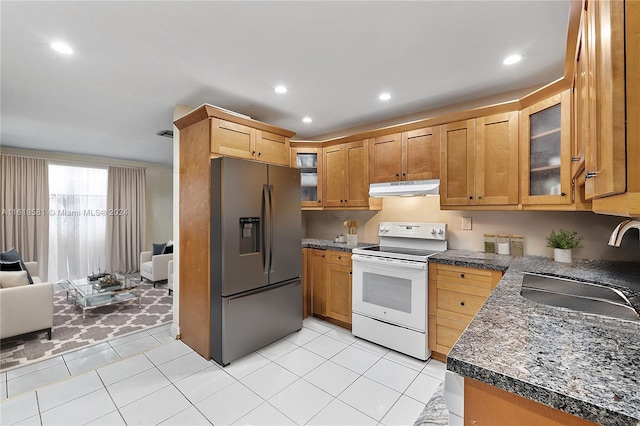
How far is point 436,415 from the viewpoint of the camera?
1.06 metres

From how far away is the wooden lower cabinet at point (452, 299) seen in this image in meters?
2.31

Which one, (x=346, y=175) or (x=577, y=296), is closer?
(x=577, y=296)

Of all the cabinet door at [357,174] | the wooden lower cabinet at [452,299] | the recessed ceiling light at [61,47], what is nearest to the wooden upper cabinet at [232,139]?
the recessed ceiling light at [61,47]

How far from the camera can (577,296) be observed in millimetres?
1484

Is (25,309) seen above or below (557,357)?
below

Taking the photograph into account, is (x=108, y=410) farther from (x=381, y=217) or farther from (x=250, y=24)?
(x=381, y=217)

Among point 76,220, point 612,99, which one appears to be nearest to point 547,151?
point 612,99

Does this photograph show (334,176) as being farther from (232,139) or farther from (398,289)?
(398,289)

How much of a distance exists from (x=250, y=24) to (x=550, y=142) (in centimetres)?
231

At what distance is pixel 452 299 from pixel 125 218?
21.7 ft

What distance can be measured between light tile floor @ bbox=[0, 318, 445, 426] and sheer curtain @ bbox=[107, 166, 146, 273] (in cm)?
394

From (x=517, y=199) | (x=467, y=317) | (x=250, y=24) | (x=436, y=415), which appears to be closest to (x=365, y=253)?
(x=467, y=317)

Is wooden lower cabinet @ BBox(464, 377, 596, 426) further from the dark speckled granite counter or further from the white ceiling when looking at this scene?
the white ceiling

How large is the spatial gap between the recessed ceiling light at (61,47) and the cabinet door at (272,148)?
1.53 meters
